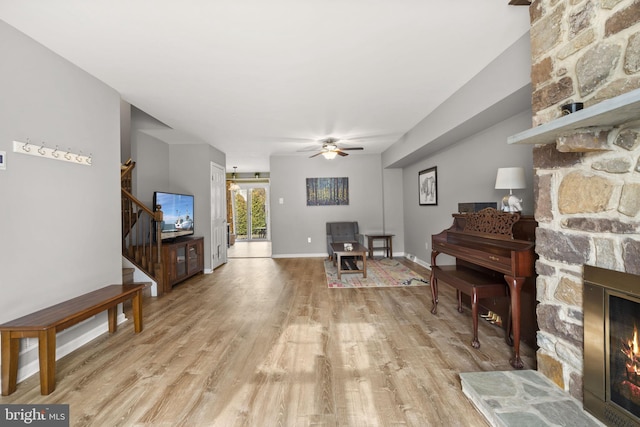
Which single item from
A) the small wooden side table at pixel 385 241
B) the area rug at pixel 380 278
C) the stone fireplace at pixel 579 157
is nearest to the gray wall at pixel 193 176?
the area rug at pixel 380 278

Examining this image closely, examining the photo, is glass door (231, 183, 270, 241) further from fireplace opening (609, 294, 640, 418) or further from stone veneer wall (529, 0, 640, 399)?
fireplace opening (609, 294, 640, 418)

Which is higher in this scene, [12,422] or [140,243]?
[140,243]

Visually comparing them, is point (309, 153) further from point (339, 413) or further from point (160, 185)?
point (339, 413)

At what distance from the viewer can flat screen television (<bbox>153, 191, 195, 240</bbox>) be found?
13.9ft

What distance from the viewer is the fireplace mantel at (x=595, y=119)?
959 mm

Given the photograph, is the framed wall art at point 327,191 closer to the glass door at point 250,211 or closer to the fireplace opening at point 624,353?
the glass door at point 250,211

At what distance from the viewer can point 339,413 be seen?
5.13 ft

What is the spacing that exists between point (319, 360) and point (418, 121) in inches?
140

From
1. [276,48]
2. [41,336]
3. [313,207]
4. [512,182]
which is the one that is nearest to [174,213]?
[41,336]

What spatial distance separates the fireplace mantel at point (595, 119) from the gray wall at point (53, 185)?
3.33 metres

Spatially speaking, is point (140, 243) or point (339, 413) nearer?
point (339, 413)

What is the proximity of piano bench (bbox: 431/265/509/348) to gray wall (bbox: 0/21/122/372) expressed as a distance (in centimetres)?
341

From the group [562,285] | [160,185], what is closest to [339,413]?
[562,285]

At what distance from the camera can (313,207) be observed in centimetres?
682
